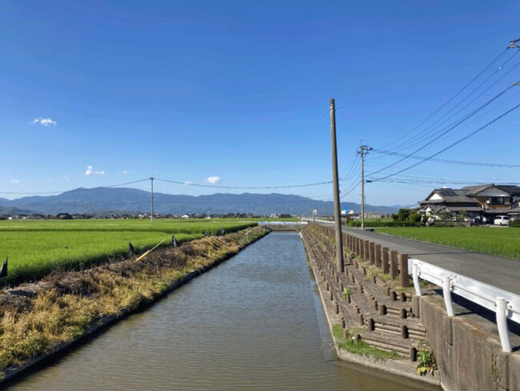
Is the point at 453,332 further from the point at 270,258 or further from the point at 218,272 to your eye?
the point at 270,258

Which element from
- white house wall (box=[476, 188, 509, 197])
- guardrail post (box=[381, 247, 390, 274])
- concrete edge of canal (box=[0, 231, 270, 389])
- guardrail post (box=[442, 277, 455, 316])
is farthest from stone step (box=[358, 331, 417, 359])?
white house wall (box=[476, 188, 509, 197])

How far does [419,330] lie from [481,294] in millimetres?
2649

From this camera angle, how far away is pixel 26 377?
8.47 meters

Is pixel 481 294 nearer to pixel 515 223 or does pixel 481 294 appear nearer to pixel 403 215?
pixel 515 223

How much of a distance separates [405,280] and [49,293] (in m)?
10.1

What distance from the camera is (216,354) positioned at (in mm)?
9859

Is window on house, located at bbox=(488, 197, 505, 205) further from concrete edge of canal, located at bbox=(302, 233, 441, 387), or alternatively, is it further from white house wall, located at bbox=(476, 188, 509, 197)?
concrete edge of canal, located at bbox=(302, 233, 441, 387)

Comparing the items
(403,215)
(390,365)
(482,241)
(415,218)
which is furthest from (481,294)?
(403,215)

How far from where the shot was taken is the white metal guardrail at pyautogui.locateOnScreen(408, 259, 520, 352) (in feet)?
16.2

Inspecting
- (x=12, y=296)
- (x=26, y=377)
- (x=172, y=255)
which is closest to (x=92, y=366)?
(x=26, y=377)

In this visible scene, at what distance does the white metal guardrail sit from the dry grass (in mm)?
8695

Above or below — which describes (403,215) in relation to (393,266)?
above

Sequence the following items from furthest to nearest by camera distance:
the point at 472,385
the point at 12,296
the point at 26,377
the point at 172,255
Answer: the point at 172,255 → the point at 12,296 → the point at 26,377 → the point at 472,385

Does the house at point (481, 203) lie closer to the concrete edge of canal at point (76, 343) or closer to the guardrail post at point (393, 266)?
the concrete edge of canal at point (76, 343)
